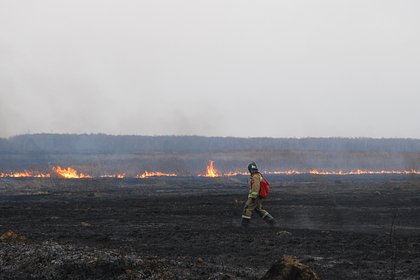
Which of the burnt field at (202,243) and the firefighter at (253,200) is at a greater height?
the firefighter at (253,200)

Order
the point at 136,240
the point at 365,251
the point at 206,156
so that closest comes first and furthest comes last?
the point at 365,251, the point at 136,240, the point at 206,156

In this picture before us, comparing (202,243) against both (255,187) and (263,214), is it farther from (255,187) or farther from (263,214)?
(263,214)

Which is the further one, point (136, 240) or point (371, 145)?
point (371, 145)

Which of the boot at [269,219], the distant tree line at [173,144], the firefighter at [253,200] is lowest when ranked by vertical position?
the boot at [269,219]

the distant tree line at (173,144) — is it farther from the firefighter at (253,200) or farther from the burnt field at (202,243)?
the firefighter at (253,200)

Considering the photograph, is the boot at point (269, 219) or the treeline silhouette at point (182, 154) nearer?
the boot at point (269, 219)

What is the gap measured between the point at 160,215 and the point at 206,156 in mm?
71823

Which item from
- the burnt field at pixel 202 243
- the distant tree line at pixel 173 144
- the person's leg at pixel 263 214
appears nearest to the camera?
the burnt field at pixel 202 243

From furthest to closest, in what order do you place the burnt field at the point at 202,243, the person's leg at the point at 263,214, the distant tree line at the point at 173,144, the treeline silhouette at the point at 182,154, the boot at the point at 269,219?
1. the distant tree line at the point at 173,144
2. the treeline silhouette at the point at 182,154
3. the boot at the point at 269,219
4. the person's leg at the point at 263,214
5. the burnt field at the point at 202,243

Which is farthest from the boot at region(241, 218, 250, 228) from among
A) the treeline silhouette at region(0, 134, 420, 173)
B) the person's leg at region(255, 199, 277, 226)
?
the treeline silhouette at region(0, 134, 420, 173)

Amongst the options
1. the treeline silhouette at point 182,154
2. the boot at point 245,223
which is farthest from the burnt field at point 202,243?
the treeline silhouette at point 182,154

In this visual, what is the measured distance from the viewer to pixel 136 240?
13227 millimetres

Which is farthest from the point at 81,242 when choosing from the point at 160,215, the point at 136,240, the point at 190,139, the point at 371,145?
the point at 371,145

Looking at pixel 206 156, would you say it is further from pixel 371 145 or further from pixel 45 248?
pixel 45 248
